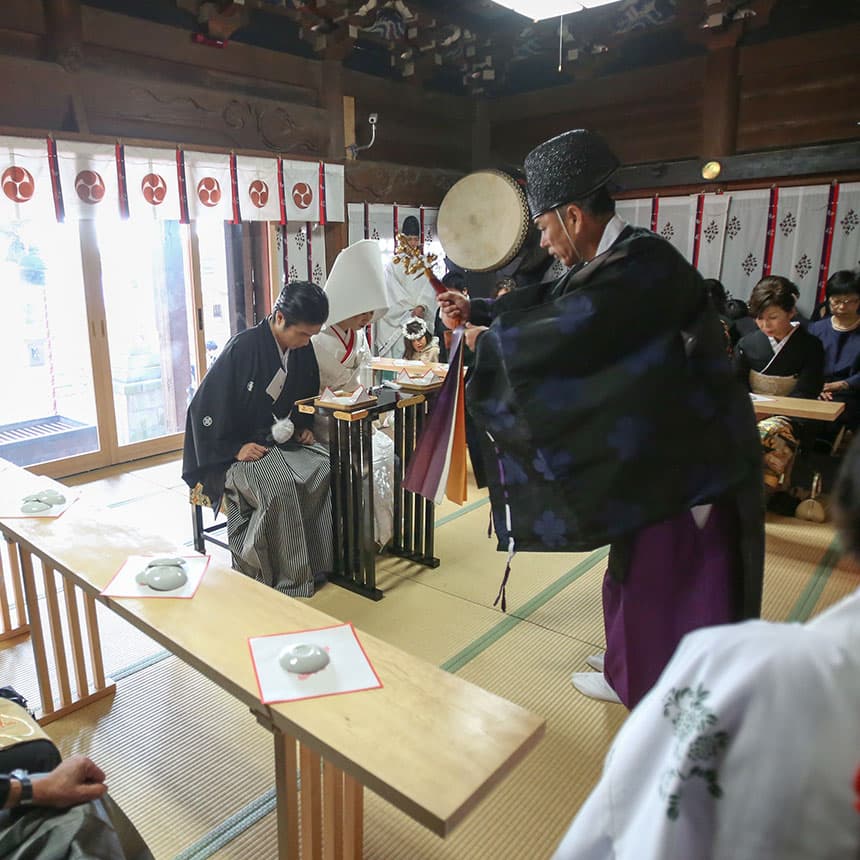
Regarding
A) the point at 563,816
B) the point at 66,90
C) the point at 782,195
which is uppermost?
the point at 66,90

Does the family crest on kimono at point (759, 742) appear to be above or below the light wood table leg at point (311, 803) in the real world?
above

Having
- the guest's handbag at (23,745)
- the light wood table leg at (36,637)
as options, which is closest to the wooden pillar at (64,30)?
the light wood table leg at (36,637)

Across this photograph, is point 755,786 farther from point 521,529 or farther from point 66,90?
point 66,90

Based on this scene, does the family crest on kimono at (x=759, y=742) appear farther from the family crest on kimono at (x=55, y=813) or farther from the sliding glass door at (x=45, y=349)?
the sliding glass door at (x=45, y=349)

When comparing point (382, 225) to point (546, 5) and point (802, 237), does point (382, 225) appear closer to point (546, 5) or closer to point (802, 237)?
point (546, 5)

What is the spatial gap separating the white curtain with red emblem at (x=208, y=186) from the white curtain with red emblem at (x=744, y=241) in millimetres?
4525

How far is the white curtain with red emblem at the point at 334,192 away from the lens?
623cm

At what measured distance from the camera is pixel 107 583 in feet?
6.50

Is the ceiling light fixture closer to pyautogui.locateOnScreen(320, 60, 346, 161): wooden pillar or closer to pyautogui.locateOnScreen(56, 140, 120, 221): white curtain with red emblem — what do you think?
pyautogui.locateOnScreen(320, 60, 346, 161): wooden pillar

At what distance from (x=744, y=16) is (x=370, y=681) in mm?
6399

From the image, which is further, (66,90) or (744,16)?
(744,16)

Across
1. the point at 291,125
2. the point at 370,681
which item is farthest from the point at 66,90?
the point at 370,681

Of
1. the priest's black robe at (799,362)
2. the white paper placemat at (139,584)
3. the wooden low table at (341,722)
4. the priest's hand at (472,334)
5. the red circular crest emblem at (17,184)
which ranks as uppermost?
the red circular crest emblem at (17,184)

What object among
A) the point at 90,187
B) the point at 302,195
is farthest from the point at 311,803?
the point at 302,195
